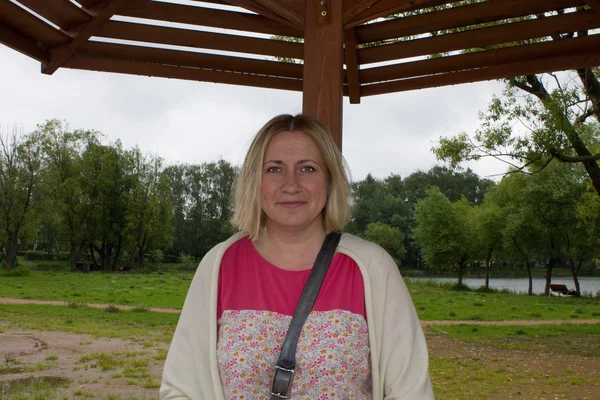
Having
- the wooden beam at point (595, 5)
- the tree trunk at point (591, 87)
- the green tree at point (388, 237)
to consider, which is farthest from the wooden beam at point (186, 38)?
the green tree at point (388, 237)

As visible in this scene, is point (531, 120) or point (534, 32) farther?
point (531, 120)

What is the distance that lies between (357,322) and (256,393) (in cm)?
26

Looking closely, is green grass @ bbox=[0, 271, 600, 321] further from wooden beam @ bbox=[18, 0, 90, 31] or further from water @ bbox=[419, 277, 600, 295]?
wooden beam @ bbox=[18, 0, 90, 31]

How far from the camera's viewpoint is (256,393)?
3.98 ft

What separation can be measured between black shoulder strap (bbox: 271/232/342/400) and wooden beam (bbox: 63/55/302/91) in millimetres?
1711

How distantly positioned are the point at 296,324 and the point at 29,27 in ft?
6.07

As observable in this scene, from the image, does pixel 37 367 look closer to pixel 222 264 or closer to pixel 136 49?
pixel 136 49

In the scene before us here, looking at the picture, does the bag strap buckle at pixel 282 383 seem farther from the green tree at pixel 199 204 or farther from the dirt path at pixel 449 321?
the green tree at pixel 199 204

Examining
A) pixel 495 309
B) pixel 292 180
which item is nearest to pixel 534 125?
pixel 292 180

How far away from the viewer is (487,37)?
2.55m

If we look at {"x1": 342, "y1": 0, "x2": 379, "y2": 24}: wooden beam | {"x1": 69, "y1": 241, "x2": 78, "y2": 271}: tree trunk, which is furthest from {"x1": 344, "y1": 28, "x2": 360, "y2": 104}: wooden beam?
{"x1": 69, "y1": 241, "x2": 78, "y2": 271}: tree trunk

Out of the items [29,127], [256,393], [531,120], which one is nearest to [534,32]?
[256,393]

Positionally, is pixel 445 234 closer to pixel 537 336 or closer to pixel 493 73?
pixel 537 336

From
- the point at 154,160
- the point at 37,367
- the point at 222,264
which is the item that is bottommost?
the point at 37,367
